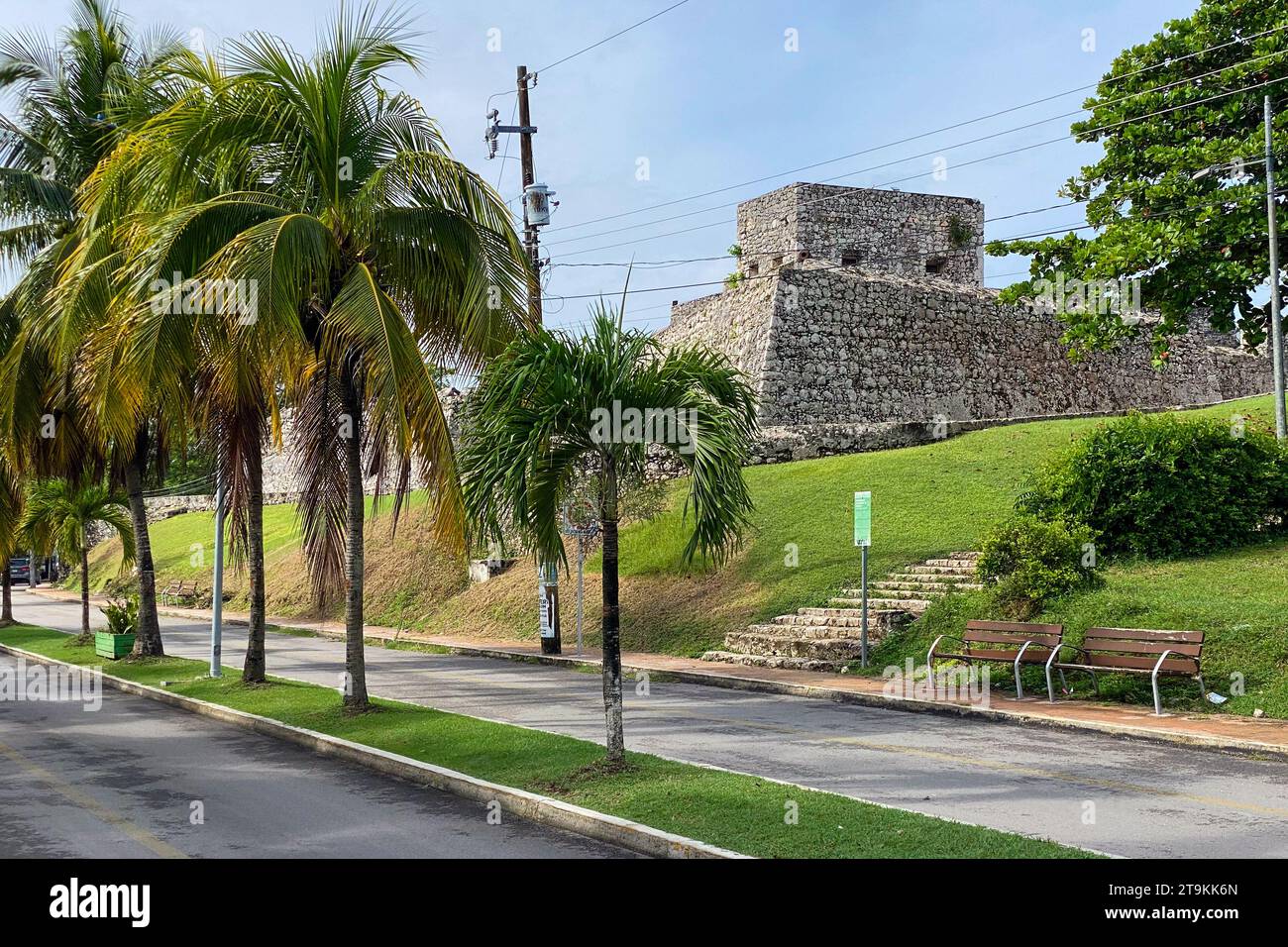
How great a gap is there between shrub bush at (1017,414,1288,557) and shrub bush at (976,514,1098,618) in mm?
824

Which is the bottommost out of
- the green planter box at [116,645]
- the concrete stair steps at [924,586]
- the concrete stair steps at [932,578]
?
the green planter box at [116,645]

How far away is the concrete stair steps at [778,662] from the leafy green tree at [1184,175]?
30.8 ft

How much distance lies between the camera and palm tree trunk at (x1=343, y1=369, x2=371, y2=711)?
13.1m

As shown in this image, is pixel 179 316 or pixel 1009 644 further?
pixel 1009 644

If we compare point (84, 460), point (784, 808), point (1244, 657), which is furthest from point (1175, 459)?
point (84, 460)

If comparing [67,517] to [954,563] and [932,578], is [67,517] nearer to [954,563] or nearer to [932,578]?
[932,578]

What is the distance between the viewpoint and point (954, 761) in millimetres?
10664

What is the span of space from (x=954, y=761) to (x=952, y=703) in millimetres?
3196

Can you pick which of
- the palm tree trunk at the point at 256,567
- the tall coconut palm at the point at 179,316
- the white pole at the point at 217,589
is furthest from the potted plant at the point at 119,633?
the tall coconut palm at the point at 179,316

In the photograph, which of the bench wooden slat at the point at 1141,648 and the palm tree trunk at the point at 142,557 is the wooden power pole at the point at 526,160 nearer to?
the palm tree trunk at the point at 142,557

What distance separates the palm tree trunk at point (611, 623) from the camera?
31.0ft

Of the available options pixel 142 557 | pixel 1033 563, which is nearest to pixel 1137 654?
pixel 1033 563

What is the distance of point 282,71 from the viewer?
12.6 m

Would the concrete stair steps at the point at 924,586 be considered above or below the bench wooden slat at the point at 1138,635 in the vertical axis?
above
